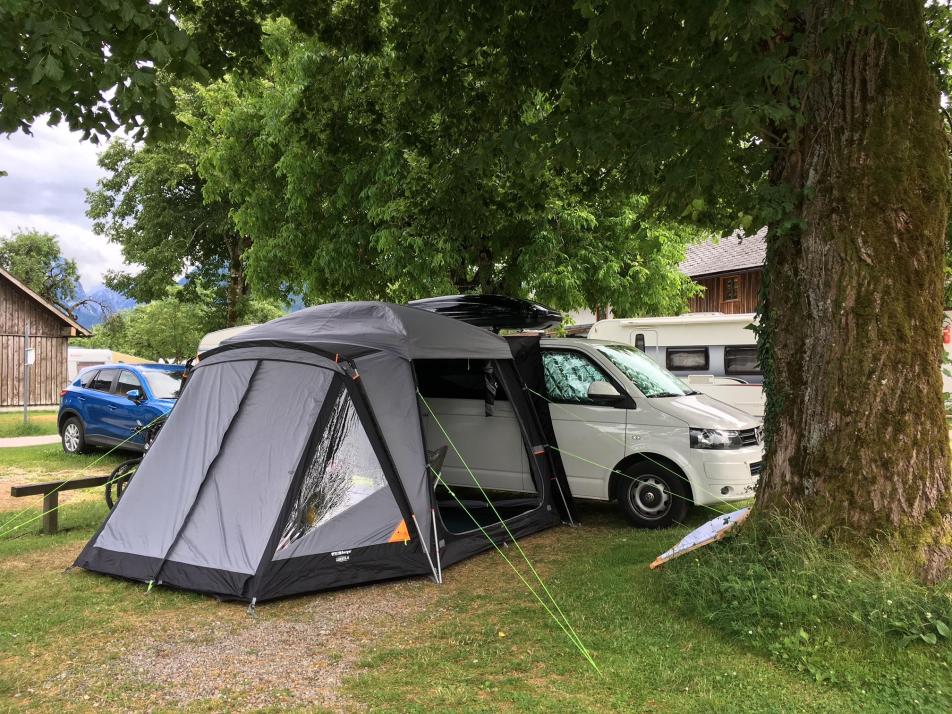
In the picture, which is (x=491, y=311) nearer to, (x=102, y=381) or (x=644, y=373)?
(x=644, y=373)

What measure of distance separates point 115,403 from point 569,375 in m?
8.23

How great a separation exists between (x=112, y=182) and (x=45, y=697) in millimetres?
28378

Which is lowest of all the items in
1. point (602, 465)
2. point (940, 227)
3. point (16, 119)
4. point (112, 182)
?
point (602, 465)

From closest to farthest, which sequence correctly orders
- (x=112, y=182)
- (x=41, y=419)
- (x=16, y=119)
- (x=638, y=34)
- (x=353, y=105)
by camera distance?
1. (x=16, y=119)
2. (x=638, y=34)
3. (x=353, y=105)
4. (x=41, y=419)
5. (x=112, y=182)

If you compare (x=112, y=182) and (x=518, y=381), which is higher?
(x=112, y=182)

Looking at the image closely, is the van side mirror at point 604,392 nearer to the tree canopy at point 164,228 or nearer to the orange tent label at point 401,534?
the orange tent label at point 401,534

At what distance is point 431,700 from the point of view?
154 inches

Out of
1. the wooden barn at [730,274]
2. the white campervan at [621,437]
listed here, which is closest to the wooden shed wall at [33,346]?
the wooden barn at [730,274]

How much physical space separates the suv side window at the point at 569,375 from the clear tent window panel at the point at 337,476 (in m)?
2.73

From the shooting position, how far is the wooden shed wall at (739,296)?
28087 millimetres

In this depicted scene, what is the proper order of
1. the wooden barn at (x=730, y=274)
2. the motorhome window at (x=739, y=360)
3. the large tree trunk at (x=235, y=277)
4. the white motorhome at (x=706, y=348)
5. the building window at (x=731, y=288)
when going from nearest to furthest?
the white motorhome at (x=706, y=348) → the motorhome window at (x=739, y=360) → the large tree trunk at (x=235, y=277) → the wooden barn at (x=730, y=274) → the building window at (x=731, y=288)

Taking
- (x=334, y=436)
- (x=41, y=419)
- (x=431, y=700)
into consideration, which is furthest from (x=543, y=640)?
(x=41, y=419)

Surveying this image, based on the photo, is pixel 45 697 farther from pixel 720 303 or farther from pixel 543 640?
pixel 720 303

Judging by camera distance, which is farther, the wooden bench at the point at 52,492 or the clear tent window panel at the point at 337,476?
the wooden bench at the point at 52,492
